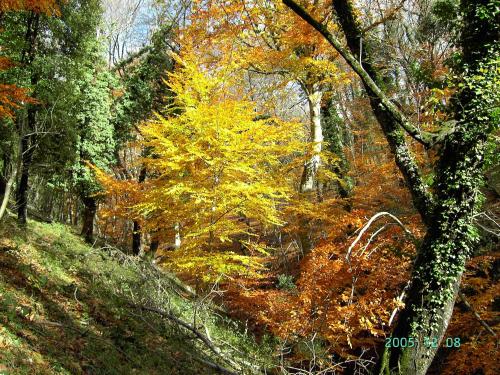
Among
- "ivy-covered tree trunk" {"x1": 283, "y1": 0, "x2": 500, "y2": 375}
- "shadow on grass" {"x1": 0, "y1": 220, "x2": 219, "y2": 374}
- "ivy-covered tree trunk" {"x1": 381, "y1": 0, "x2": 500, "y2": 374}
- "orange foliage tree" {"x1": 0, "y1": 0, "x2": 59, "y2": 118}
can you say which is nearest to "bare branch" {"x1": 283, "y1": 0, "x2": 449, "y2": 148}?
"ivy-covered tree trunk" {"x1": 283, "y1": 0, "x2": 500, "y2": 375}

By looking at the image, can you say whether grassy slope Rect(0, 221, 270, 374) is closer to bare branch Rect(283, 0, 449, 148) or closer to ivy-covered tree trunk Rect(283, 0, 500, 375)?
ivy-covered tree trunk Rect(283, 0, 500, 375)

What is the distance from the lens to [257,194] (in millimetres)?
10656

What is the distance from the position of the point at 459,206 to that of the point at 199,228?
25.0ft

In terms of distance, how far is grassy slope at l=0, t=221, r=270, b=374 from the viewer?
6.61 metres

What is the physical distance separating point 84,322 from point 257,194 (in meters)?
5.34

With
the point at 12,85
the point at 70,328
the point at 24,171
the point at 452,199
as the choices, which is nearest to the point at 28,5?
the point at 12,85

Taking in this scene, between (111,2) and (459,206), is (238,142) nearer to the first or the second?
(459,206)

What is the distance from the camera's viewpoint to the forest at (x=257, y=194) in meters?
4.33

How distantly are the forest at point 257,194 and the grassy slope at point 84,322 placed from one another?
6cm

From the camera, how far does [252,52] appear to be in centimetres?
1260

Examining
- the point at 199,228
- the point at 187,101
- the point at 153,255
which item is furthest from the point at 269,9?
the point at 153,255

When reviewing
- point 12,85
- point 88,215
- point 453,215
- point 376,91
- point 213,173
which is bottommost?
point 88,215

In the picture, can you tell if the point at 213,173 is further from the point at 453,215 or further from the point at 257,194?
the point at 453,215

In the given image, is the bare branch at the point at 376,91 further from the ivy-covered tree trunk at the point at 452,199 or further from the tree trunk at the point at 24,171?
the tree trunk at the point at 24,171
